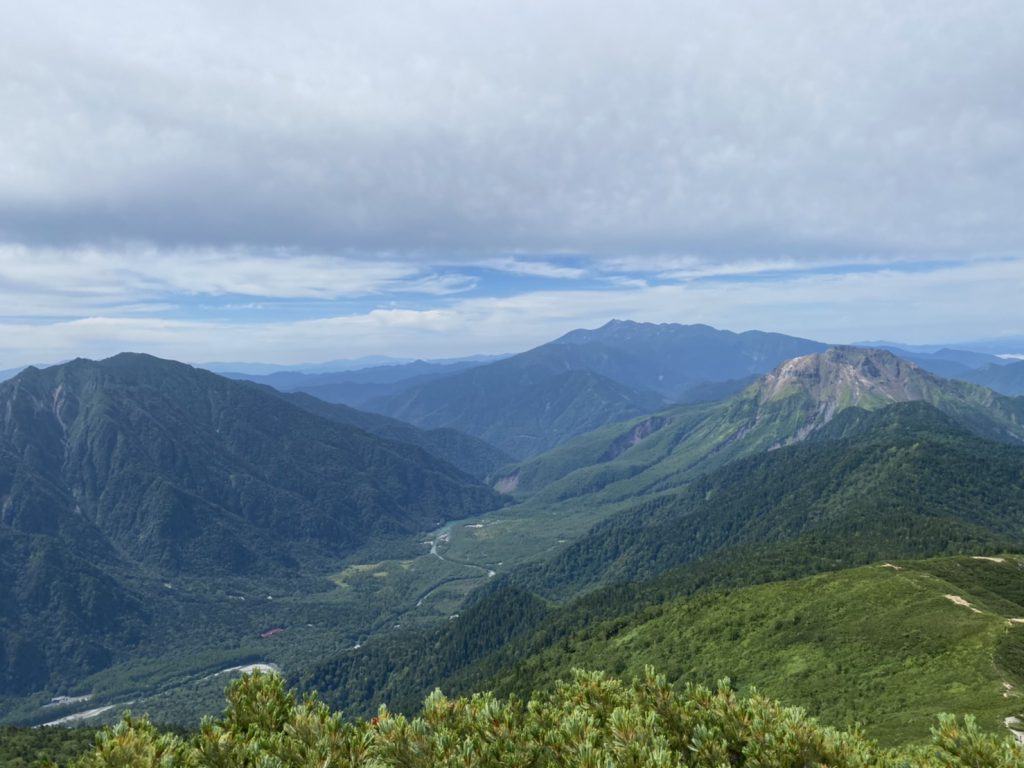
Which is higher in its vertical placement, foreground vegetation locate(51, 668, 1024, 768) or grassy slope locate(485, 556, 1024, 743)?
foreground vegetation locate(51, 668, 1024, 768)

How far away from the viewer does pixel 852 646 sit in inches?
4951

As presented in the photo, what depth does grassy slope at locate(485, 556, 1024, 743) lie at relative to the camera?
97.2m

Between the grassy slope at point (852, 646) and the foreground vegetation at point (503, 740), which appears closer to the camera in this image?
the foreground vegetation at point (503, 740)

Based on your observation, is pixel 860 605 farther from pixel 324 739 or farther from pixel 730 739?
pixel 324 739

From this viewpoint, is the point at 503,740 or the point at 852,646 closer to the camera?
the point at 503,740

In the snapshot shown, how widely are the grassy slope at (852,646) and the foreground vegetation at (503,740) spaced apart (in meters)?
64.9

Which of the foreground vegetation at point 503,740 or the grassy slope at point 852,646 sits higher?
the foreground vegetation at point 503,740

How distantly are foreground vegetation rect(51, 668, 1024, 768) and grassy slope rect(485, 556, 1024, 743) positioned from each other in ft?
213

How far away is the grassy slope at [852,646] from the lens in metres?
97.2

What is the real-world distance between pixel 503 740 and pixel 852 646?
119 meters

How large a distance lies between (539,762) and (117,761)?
22366 millimetres

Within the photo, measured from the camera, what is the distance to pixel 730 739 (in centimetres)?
3806

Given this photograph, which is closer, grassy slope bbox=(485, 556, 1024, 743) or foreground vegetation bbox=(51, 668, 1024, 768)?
foreground vegetation bbox=(51, 668, 1024, 768)

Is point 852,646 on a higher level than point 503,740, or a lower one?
lower
